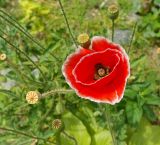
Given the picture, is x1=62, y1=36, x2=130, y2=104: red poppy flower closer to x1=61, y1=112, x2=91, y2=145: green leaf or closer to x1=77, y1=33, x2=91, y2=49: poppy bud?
x1=77, y1=33, x2=91, y2=49: poppy bud

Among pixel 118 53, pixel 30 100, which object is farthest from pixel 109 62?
pixel 30 100

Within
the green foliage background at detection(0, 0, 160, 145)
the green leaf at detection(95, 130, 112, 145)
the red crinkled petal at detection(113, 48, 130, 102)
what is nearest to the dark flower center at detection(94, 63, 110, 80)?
the red crinkled petal at detection(113, 48, 130, 102)

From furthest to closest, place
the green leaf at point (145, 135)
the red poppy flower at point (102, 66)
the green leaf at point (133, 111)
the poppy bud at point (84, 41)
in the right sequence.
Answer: the green leaf at point (145, 135), the green leaf at point (133, 111), the poppy bud at point (84, 41), the red poppy flower at point (102, 66)

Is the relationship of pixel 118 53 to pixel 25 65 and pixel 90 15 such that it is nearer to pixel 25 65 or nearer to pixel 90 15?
pixel 25 65

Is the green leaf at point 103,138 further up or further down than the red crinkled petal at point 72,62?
further down

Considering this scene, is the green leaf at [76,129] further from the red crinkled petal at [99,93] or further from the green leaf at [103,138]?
the red crinkled petal at [99,93]

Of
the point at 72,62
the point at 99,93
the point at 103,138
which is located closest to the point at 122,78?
the point at 99,93

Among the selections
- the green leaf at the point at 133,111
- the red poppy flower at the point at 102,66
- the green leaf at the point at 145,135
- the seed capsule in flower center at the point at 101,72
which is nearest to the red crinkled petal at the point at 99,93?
the red poppy flower at the point at 102,66
